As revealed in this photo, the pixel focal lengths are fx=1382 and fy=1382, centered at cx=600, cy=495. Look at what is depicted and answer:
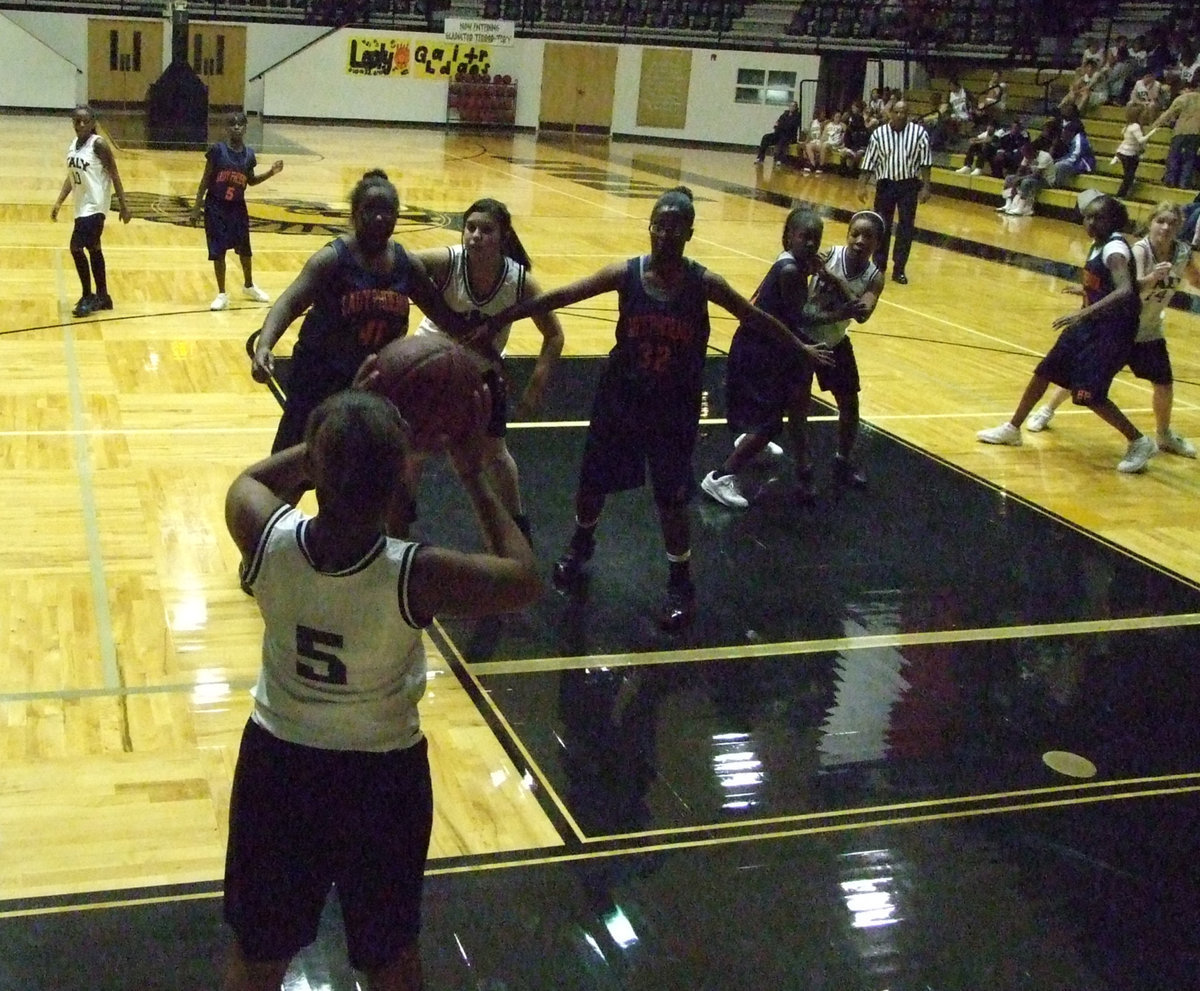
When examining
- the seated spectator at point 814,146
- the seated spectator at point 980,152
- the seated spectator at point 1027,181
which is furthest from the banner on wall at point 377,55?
the seated spectator at point 1027,181

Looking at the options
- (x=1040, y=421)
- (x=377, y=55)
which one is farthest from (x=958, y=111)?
(x=1040, y=421)

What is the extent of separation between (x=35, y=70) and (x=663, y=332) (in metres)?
23.3

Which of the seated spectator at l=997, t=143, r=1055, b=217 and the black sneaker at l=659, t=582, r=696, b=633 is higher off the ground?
the seated spectator at l=997, t=143, r=1055, b=217

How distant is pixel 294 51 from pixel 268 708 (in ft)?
86.8

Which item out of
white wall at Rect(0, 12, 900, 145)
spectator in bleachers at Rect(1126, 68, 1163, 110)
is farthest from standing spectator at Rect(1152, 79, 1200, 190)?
white wall at Rect(0, 12, 900, 145)

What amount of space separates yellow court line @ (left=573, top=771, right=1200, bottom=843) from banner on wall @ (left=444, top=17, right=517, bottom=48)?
24914 millimetres

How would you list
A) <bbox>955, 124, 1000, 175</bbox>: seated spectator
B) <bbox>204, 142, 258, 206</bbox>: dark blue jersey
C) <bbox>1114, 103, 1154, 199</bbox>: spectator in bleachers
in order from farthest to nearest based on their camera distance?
1. <bbox>955, 124, 1000, 175</bbox>: seated spectator
2. <bbox>1114, 103, 1154, 199</bbox>: spectator in bleachers
3. <bbox>204, 142, 258, 206</bbox>: dark blue jersey

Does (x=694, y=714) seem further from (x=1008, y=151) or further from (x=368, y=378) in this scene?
(x=1008, y=151)

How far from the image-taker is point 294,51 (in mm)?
26688

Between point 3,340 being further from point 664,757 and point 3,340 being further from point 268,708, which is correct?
point 268,708

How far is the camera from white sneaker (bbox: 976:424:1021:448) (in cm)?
780

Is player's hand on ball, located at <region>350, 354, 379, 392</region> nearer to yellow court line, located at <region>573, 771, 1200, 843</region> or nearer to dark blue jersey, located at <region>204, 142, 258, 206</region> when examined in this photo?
yellow court line, located at <region>573, 771, 1200, 843</region>

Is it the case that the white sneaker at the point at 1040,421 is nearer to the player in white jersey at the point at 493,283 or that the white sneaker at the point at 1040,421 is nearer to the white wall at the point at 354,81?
the player in white jersey at the point at 493,283

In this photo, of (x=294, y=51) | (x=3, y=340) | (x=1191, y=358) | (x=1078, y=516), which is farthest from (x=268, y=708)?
(x=294, y=51)
